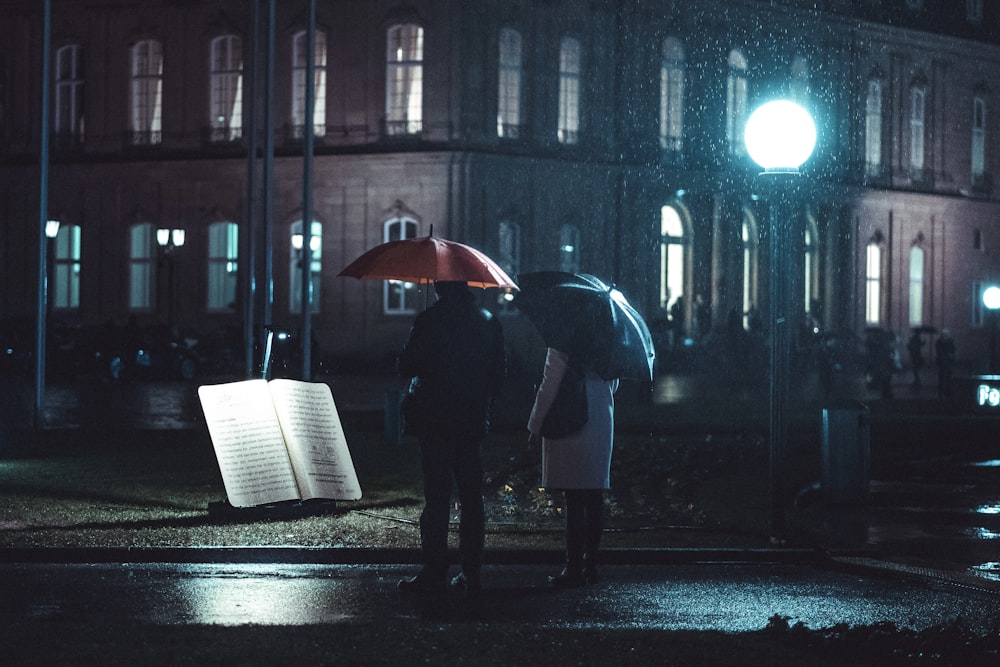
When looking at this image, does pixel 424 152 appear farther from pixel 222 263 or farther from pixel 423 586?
pixel 423 586

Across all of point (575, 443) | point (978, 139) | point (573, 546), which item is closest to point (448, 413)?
point (575, 443)

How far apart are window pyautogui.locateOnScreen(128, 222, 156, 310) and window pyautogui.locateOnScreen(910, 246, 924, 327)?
2765cm

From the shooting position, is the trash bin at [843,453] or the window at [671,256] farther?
the window at [671,256]

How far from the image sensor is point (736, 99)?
5838 centimetres

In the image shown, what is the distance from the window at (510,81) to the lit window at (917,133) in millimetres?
19289

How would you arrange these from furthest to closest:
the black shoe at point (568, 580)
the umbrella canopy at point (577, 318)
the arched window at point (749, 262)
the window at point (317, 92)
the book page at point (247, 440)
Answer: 1. the arched window at point (749, 262)
2. the window at point (317, 92)
3. the book page at point (247, 440)
4. the black shoe at point (568, 580)
5. the umbrella canopy at point (577, 318)

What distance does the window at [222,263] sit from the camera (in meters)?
52.2

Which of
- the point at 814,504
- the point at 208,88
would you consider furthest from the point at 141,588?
the point at 208,88

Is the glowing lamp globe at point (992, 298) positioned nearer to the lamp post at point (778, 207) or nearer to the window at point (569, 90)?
the window at point (569, 90)

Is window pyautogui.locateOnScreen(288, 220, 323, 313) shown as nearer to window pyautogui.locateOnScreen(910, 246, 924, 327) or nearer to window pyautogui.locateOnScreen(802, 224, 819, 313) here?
window pyautogui.locateOnScreen(802, 224, 819, 313)

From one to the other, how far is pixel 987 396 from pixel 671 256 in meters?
28.1

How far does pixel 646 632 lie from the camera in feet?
28.0

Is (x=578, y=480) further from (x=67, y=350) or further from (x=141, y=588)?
(x=67, y=350)

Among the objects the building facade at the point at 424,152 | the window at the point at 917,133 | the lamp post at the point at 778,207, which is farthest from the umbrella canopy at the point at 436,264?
the window at the point at 917,133
